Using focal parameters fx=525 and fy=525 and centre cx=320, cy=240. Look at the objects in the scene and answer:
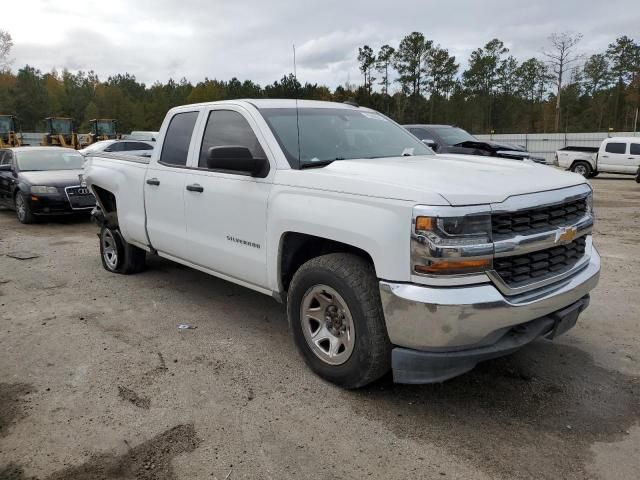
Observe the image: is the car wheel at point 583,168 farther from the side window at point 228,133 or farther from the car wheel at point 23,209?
the side window at point 228,133

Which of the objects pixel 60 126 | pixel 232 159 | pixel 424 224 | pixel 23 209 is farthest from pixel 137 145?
pixel 60 126

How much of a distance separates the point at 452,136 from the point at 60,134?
2753 centimetres

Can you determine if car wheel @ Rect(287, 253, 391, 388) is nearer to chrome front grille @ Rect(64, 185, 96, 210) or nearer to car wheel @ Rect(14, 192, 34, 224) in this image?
chrome front grille @ Rect(64, 185, 96, 210)

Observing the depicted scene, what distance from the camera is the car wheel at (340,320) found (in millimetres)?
3199

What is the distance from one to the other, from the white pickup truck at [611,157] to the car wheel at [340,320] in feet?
70.3

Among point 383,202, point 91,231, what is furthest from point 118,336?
point 91,231

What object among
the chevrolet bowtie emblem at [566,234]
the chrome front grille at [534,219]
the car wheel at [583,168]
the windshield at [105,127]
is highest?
the windshield at [105,127]

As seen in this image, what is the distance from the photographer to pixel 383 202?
10.1 feet

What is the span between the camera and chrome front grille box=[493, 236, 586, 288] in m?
3.04

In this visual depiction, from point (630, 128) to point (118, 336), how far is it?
6127cm

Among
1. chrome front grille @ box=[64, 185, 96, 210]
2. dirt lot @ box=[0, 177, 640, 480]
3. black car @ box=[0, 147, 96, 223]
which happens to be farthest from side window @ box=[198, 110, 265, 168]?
chrome front grille @ box=[64, 185, 96, 210]

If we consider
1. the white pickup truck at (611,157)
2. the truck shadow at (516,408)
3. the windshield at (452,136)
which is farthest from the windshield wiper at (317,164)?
the white pickup truck at (611,157)

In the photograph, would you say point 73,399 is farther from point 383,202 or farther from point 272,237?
point 383,202

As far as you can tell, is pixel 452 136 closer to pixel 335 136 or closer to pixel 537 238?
pixel 335 136
